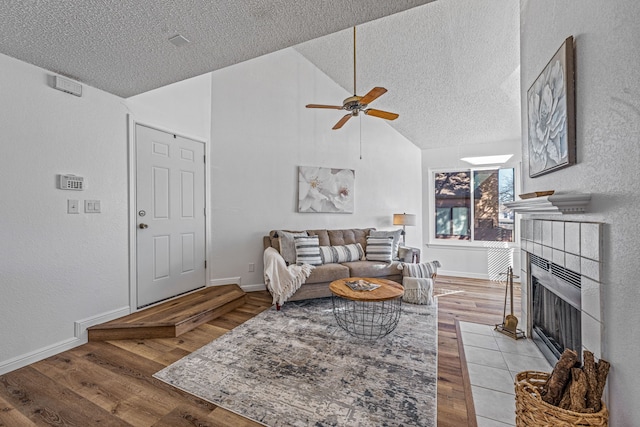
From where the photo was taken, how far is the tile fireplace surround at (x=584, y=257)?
133 cm

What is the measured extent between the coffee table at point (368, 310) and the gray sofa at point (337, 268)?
0.37 meters

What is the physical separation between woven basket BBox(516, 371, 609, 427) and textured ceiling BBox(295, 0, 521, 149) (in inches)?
128

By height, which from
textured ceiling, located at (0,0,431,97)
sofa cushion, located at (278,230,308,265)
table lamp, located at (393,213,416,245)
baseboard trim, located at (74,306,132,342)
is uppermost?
textured ceiling, located at (0,0,431,97)

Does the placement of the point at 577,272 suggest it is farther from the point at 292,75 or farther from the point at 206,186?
the point at 292,75

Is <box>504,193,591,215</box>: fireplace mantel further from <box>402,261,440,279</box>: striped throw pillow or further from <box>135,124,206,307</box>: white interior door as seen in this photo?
<box>135,124,206,307</box>: white interior door

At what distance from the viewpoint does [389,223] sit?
16.8 ft

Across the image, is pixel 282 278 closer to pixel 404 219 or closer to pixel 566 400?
pixel 404 219

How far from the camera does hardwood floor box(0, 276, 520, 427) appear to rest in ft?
5.21

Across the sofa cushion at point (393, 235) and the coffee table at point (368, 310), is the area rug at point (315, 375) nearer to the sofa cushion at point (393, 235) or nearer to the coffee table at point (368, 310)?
the coffee table at point (368, 310)

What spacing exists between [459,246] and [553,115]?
359 cm

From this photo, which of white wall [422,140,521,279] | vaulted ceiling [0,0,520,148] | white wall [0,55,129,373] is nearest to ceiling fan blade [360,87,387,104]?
vaulted ceiling [0,0,520,148]

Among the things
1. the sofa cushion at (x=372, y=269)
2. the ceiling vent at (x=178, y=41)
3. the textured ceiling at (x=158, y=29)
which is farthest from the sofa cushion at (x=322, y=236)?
the ceiling vent at (x=178, y=41)

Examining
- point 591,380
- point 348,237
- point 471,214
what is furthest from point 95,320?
point 471,214

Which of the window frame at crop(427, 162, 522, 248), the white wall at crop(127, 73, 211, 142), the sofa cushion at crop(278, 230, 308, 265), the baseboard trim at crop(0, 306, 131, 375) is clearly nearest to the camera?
the baseboard trim at crop(0, 306, 131, 375)
